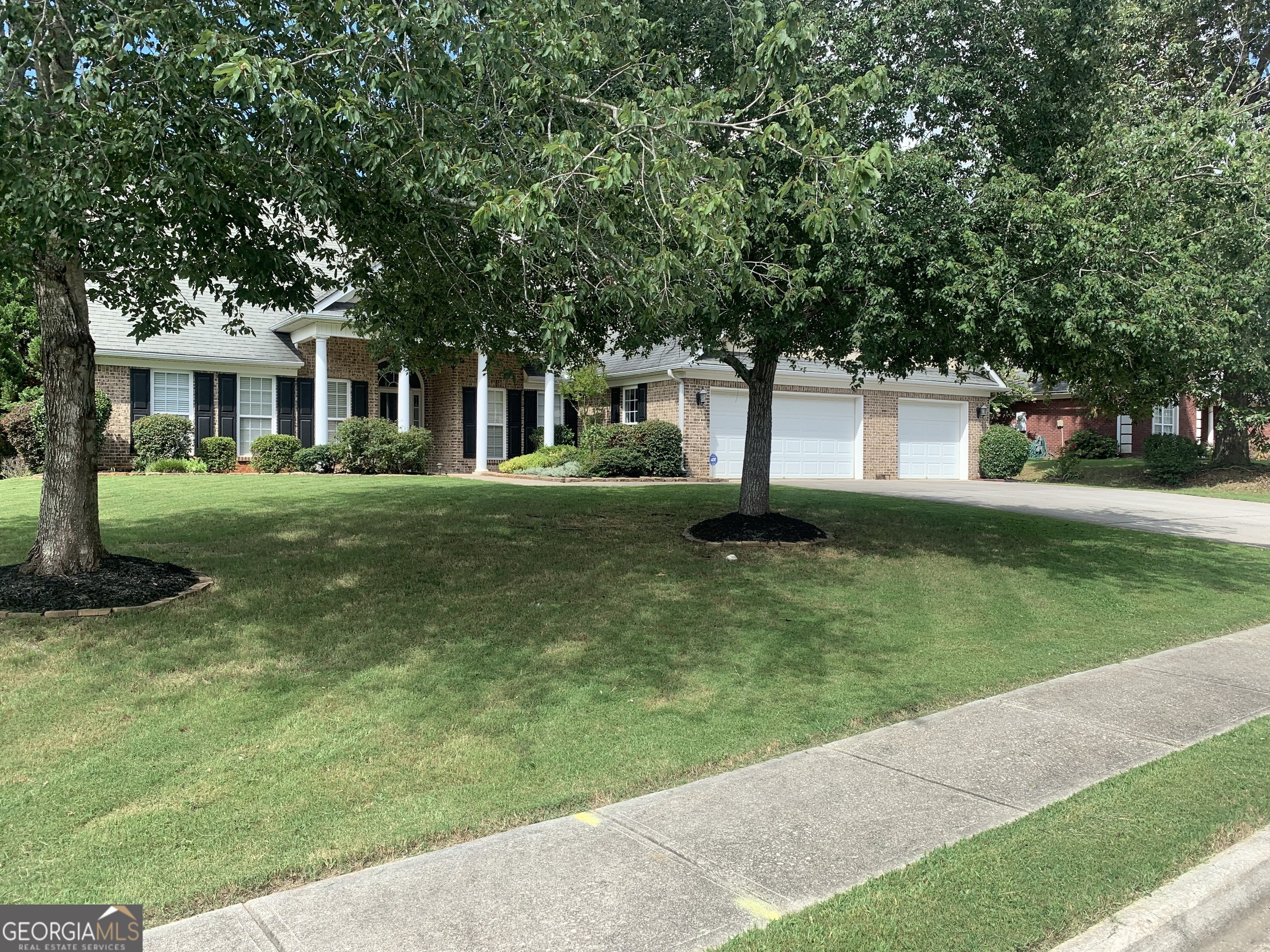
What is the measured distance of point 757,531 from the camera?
11.4 meters

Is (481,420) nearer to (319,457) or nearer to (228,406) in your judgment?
(319,457)

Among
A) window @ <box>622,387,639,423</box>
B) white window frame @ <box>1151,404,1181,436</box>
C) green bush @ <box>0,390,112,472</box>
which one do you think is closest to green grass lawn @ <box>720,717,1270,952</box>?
green bush @ <box>0,390,112,472</box>

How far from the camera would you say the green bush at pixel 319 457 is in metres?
20.1

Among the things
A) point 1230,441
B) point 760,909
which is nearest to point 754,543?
point 760,909

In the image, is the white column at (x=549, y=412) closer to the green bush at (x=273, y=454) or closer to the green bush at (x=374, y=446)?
the green bush at (x=374, y=446)

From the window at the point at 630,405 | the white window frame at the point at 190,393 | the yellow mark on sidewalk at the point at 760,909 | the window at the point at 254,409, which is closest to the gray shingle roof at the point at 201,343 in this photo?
the white window frame at the point at 190,393

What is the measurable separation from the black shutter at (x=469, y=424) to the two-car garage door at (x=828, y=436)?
623 cm

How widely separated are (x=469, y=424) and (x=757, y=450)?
12620mm

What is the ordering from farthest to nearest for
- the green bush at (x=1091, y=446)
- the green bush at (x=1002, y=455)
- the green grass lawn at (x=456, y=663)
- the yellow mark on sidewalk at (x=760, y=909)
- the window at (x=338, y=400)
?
the green bush at (x=1091, y=446), the green bush at (x=1002, y=455), the window at (x=338, y=400), the green grass lawn at (x=456, y=663), the yellow mark on sidewalk at (x=760, y=909)

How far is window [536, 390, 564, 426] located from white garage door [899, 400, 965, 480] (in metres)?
9.90

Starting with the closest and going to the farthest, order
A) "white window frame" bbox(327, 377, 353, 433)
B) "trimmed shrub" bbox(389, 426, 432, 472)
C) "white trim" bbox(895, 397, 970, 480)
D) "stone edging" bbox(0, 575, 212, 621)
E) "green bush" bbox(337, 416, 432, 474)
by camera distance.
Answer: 1. "stone edging" bbox(0, 575, 212, 621)
2. "green bush" bbox(337, 416, 432, 474)
3. "trimmed shrub" bbox(389, 426, 432, 472)
4. "white window frame" bbox(327, 377, 353, 433)
5. "white trim" bbox(895, 397, 970, 480)

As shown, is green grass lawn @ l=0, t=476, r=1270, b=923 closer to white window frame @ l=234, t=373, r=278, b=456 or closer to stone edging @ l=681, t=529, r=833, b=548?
stone edging @ l=681, t=529, r=833, b=548

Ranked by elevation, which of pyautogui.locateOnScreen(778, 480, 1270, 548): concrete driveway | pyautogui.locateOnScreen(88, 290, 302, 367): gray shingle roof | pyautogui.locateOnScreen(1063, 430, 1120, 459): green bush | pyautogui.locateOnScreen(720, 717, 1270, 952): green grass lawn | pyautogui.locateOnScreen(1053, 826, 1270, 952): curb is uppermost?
pyautogui.locateOnScreen(88, 290, 302, 367): gray shingle roof

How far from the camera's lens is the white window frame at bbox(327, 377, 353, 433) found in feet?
72.2
